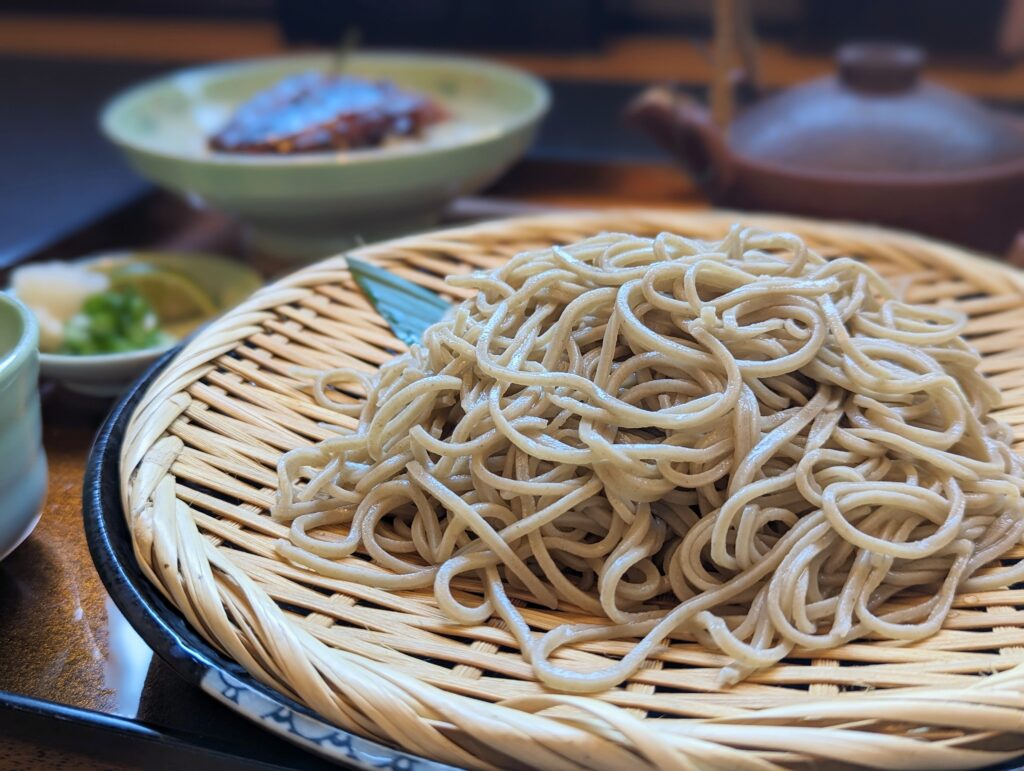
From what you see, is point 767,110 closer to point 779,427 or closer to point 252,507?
point 779,427

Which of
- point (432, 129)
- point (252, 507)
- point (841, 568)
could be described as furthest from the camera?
point (432, 129)

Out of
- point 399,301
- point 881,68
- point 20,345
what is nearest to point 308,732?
point 20,345

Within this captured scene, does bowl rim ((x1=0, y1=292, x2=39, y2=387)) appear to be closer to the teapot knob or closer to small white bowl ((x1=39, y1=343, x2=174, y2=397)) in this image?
small white bowl ((x1=39, y1=343, x2=174, y2=397))

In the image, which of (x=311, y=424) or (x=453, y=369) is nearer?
(x=453, y=369)

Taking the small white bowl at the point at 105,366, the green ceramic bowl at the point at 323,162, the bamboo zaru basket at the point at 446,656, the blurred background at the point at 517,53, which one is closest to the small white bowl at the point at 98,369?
the small white bowl at the point at 105,366

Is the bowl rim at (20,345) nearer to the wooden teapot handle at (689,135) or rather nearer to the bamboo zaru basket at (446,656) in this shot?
the bamboo zaru basket at (446,656)

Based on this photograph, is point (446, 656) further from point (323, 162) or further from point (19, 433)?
point (323, 162)

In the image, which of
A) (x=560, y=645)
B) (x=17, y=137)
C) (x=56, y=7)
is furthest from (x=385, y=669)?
(x=56, y=7)
